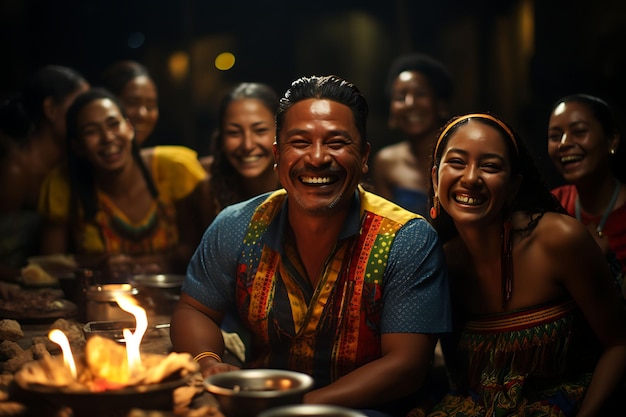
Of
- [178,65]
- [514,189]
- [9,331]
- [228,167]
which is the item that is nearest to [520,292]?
[514,189]

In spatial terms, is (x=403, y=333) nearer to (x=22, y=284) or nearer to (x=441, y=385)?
(x=441, y=385)

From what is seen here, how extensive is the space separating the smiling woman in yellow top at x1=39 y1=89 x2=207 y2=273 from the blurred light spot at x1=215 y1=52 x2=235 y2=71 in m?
3.53

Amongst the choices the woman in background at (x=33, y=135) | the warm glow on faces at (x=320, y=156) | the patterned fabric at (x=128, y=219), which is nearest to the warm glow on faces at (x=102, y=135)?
the patterned fabric at (x=128, y=219)

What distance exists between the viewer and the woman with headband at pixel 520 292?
312cm

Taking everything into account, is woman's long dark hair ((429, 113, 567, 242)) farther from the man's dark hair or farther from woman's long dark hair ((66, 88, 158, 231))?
woman's long dark hair ((66, 88, 158, 231))

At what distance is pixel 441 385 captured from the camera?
392 cm

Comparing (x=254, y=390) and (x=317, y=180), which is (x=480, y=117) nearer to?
(x=317, y=180)

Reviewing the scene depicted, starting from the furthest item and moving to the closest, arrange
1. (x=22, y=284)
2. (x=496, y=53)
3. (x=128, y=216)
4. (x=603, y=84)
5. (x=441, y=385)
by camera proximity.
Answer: (x=496, y=53)
(x=603, y=84)
(x=128, y=216)
(x=22, y=284)
(x=441, y=385)

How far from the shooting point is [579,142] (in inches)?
171

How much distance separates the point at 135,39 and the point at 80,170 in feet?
11.7

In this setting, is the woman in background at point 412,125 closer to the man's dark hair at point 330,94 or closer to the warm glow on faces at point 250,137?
the warm glow on faces at point 250,137

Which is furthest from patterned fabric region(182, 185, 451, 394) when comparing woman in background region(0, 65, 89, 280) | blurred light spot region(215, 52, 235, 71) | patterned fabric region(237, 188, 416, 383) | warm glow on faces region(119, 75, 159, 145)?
blurred light spot region(215, 52, 235, 71)

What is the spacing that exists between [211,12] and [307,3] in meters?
1.11

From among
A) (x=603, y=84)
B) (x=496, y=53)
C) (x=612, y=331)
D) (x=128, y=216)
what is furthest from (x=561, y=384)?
(x=496, y=53)
